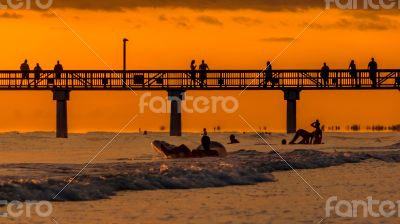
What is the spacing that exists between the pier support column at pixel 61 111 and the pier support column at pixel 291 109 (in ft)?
49.3

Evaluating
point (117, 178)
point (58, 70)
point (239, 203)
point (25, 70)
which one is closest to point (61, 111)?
point (58, 70)

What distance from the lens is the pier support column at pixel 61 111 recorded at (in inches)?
2724

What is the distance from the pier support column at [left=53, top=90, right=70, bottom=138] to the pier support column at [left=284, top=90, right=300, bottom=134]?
591 inches

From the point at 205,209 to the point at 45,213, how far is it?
316 cm

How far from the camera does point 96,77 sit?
6669 centimetres

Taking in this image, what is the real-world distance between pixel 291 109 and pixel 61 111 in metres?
16.0

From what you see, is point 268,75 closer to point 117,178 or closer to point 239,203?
point 117,178

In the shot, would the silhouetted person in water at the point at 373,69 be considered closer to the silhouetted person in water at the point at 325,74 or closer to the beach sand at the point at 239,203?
the silhouetted person in water at the point at 325,74

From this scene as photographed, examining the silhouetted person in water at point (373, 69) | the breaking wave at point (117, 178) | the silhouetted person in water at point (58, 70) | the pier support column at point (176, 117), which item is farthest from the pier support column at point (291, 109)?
the breaking wave at point (117, 178)

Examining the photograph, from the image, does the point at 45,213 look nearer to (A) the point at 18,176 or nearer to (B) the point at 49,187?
(B) the point at 49,187

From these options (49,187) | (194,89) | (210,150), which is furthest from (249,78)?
(49,187)

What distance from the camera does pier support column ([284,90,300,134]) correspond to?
6606 cm

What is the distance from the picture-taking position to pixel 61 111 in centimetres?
7056

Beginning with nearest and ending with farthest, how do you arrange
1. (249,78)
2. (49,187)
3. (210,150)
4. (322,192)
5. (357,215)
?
(357,215), (49,187), (322,192), (210,150), (249,78)
